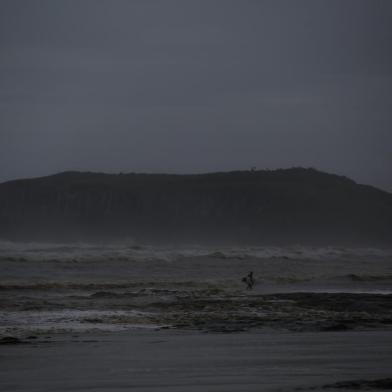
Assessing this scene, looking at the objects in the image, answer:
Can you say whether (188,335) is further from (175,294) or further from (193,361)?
(175,294)

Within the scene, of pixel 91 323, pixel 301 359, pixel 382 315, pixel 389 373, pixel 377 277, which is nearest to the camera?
pixel 389 373

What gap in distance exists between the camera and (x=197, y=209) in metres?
80.2

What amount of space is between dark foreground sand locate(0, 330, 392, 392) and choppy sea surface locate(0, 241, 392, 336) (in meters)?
1.47

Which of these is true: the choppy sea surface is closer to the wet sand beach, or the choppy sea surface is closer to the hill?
the wet sand beach

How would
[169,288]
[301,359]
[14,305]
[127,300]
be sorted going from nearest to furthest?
[301,359] → [14,305] → [127,300] → [169,288]

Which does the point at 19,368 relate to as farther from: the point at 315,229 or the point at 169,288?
the point at 315,229

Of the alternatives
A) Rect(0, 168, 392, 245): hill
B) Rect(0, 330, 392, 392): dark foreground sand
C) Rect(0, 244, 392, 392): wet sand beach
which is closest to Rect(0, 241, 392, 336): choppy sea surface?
Rect(0, 244, 392, 392): wet sand beach

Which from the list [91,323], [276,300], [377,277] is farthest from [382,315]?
[377,277]

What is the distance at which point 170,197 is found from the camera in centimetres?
8250

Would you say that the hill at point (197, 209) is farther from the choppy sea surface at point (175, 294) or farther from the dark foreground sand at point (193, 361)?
the dark foreground sand at point (193, 361)

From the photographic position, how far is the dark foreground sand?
854cm

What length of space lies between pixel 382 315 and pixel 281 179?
7441cm

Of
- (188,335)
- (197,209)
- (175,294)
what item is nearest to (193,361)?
(188,335)

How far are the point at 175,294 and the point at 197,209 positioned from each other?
192 feet
